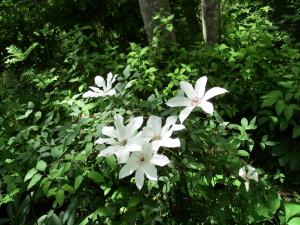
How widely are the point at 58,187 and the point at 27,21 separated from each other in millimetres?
3810

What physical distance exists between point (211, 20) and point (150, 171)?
8.49ft

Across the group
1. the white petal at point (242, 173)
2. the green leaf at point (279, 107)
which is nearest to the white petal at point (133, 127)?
the white petal at point (242, 173)

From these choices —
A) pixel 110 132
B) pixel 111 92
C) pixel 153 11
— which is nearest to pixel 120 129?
pixel 110 132

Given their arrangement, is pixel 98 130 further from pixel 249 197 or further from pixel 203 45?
pixel 203 45

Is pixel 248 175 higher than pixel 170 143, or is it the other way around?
pixel 170 143

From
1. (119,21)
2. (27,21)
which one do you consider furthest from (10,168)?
(27,21)

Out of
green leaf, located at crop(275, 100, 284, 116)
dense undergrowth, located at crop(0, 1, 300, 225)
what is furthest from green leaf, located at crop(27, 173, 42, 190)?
green leaf, located at crop(275, 100, 284, 116)

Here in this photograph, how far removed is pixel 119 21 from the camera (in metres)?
4.61

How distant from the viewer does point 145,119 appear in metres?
1.75

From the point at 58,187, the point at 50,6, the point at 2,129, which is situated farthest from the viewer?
the point at 50,6

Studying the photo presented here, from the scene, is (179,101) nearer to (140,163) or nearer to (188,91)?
(188,91)

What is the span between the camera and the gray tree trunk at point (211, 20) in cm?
349

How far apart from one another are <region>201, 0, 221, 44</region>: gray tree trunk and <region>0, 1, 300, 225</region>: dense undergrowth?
10 cm

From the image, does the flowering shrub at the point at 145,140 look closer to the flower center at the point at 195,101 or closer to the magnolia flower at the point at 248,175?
the flower center at the point at 195,101
